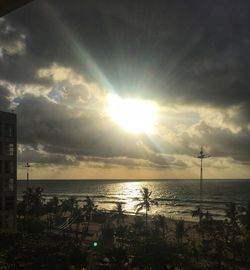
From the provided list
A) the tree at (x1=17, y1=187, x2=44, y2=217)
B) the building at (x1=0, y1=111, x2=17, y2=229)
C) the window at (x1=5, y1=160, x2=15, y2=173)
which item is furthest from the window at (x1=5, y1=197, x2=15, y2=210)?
the tree at (x1=17, y1=187, x2=44, y2=217)

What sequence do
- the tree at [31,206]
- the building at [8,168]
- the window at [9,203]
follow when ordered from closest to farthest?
the building at [8,168]
the window at [9,203]
the tree at [31,206]

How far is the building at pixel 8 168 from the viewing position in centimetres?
→ 6312

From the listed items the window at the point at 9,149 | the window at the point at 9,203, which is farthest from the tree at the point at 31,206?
the window at the point at 9,149

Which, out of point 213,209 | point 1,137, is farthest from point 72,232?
point 213,209

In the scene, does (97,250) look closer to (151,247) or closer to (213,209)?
(151,247)

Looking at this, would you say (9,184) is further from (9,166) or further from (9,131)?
(9,131)

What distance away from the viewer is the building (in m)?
63.1

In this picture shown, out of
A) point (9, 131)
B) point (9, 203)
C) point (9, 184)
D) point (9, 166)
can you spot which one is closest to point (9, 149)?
point (9, 166)

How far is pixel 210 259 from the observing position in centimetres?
5706

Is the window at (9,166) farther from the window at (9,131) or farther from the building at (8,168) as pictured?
the window at (9,131)

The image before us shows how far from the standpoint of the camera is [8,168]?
65312mm

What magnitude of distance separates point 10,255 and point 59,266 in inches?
178

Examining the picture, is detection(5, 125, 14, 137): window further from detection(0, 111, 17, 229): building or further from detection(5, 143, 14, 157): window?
detection(5, 143, 14, 157): window

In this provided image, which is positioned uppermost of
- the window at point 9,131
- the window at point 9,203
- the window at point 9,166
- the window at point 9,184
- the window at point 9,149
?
the window at point 9,131
